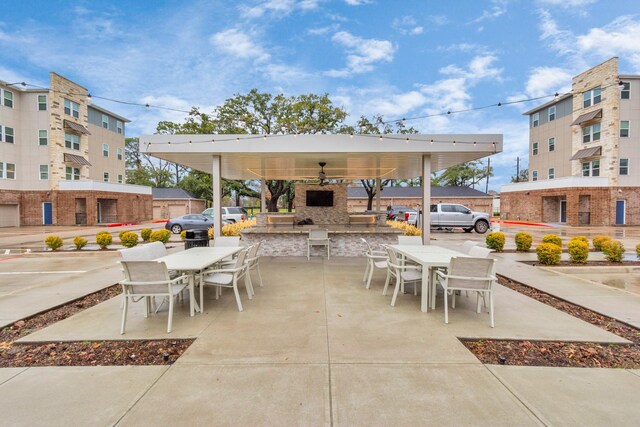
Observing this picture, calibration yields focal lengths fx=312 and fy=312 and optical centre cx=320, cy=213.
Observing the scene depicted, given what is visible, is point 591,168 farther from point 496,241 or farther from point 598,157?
point 496,241

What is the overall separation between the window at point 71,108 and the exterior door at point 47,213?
7.87 metres

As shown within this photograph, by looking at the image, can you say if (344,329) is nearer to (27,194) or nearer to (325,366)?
(325,366)

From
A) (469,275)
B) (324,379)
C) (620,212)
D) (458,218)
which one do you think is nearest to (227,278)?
(324,379)

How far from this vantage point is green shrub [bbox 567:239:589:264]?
827cm

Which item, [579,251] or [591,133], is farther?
[591,133]

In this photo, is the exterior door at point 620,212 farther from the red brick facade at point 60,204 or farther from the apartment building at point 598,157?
the red brick facade at point 60,204

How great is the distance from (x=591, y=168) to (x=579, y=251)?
24.3m

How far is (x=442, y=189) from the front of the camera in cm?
3875

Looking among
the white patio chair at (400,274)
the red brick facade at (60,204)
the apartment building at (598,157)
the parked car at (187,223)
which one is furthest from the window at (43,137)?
the apartment building at (598,157)

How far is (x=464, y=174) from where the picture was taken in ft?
152

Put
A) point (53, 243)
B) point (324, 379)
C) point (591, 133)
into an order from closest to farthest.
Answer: point (324, 379) < point (53, 243) < point (591, 133)

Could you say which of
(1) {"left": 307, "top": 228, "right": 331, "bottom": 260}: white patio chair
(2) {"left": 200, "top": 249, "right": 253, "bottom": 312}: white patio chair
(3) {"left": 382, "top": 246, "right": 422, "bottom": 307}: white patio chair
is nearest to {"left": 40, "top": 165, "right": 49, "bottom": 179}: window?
(1) {"left": 307, "top": 228, "right": 331, "bottom": 260}: white patio chair

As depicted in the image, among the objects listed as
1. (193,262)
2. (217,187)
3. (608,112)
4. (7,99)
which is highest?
(7,99)

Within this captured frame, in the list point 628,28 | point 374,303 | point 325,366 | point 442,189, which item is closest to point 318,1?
point 628,28
